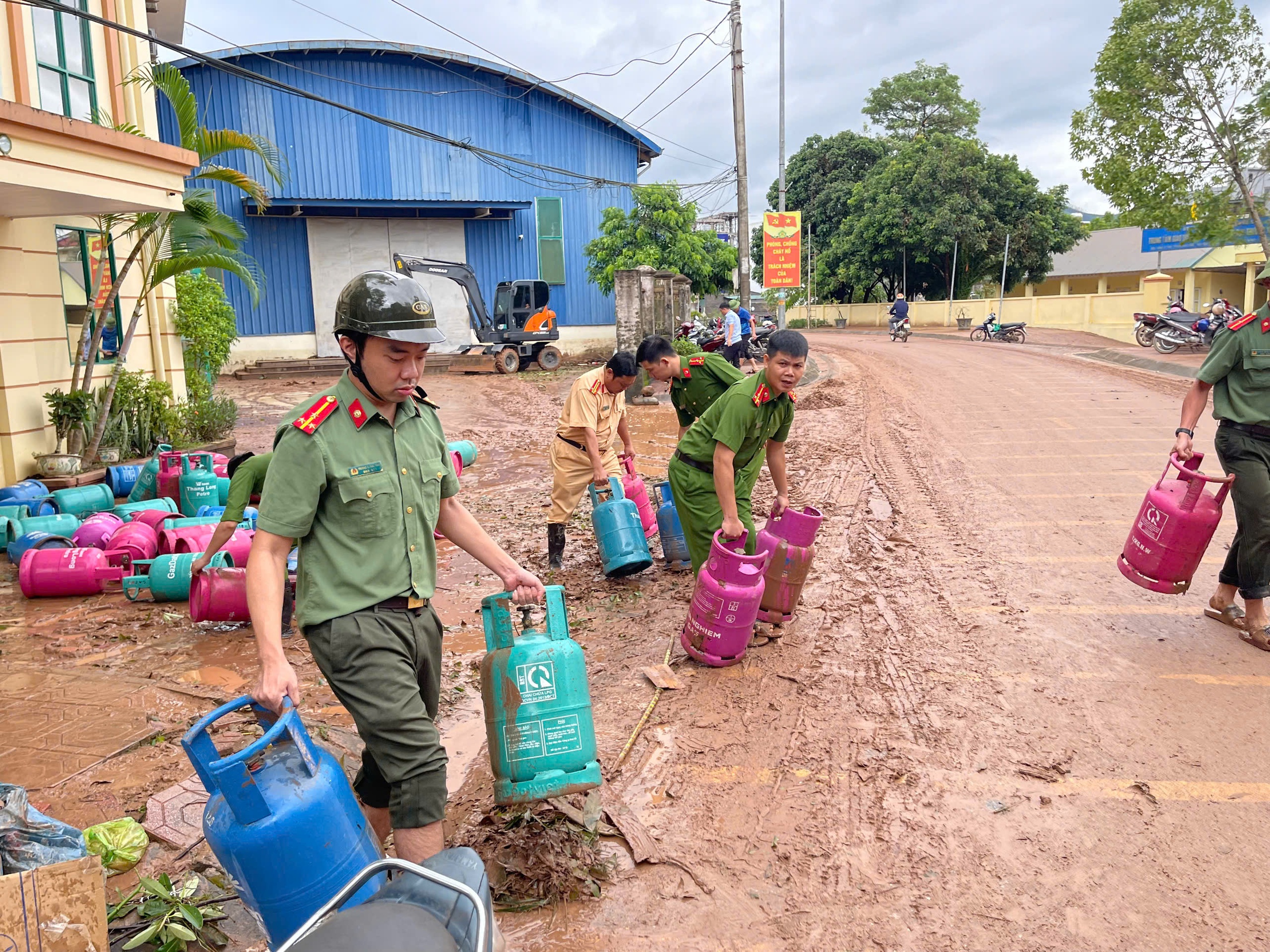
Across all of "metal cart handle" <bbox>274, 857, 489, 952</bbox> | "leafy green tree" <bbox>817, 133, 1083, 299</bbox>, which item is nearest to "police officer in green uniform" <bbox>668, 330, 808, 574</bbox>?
"metal cart handle" <bbox>274, 857, 489, 952</bbox>

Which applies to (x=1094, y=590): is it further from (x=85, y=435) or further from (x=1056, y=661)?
(x=85, y=435)

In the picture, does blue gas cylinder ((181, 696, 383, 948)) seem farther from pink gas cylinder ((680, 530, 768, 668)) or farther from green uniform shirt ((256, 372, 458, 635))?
pink gas cylinder ((680, 530, 768, 668))

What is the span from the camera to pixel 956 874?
9.92 ft

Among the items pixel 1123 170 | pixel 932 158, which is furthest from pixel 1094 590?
pixel 932 158

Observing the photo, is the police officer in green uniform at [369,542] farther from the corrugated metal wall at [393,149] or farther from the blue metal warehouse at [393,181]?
the corrugated metal wall at [393,149]

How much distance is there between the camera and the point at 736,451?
4.75 meters

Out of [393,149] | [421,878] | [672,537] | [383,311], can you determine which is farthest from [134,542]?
[393,149]

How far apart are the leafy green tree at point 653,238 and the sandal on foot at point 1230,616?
2062 cm

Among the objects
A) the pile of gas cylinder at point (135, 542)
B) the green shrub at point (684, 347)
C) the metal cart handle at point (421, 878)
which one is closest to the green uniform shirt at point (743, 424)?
the pile of gas cylinder at point (135, 542)

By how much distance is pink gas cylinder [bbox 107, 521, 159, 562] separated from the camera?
259 inches

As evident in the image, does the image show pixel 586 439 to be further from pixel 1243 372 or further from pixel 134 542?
pixel 1243 372

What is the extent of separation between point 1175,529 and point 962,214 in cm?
3408

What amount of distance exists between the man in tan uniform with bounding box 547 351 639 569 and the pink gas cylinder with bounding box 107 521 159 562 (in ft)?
9.34

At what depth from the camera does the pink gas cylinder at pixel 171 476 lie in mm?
8156
